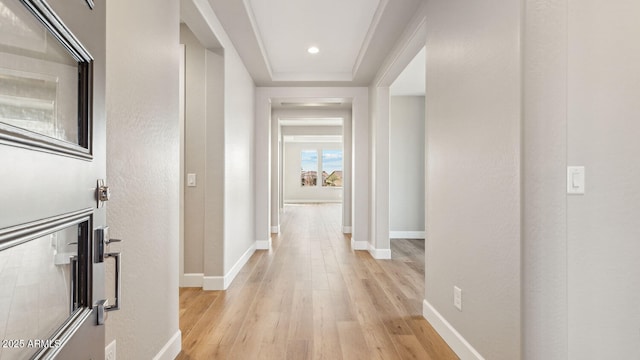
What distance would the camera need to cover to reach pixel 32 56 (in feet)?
1.76

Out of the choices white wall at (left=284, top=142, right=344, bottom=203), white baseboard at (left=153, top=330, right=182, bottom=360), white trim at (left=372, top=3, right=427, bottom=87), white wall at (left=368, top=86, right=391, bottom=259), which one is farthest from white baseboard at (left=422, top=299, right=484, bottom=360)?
white wall at (left=284, top=142, right=344, bottom=203)

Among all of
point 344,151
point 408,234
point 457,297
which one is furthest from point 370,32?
point 408,234

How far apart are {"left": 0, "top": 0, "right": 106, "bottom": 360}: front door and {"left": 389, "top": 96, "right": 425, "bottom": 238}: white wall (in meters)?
5.55

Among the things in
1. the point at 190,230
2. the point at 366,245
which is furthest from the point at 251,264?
the point at 366,245

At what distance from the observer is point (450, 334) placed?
2129mm

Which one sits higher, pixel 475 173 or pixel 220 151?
pixel 220 151

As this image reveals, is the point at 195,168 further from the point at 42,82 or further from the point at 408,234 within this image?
the point at 408,234

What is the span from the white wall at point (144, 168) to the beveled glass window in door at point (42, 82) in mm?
715

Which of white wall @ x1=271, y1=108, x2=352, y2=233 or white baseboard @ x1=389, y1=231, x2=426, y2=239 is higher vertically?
white wall @ x1=271, y1=108, x2=352, y2=233

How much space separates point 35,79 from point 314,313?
249 cm

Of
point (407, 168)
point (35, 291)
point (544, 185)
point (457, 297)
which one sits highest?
point (407, 168)

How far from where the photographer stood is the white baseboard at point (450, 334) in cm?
188

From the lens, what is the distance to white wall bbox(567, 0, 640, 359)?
4.83ft

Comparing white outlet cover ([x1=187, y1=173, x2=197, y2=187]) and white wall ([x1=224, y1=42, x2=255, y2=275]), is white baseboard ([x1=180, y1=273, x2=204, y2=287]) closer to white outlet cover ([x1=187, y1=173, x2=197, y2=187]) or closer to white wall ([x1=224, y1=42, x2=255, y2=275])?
white wall ([x1=224, y1=42, x2=255, y2=275])
